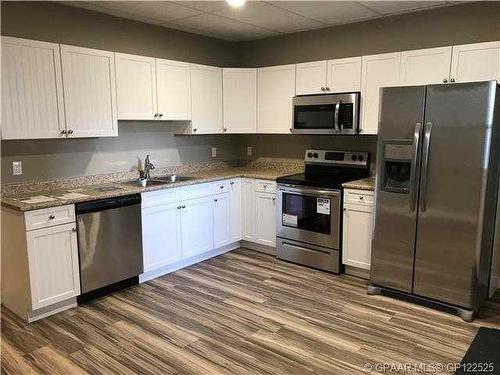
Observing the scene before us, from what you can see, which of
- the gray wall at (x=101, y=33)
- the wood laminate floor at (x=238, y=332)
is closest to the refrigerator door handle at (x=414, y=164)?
the wood laminate floor at (x=238, y=332)

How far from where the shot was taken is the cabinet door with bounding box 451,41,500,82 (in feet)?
10.5

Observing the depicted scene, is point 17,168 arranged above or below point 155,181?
above

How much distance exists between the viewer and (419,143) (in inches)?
119

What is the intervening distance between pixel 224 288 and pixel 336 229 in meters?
1.24

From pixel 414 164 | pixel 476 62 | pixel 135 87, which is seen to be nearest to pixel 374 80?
pixel 476 62

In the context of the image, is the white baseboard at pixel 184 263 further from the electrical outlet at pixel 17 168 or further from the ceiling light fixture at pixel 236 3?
the ceiling light fixture at pixel 236 3

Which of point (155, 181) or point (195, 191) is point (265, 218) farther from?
point (155, 181)

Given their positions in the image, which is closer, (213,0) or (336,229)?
(213,0)

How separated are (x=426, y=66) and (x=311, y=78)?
118 cm

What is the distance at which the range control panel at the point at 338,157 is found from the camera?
13.7 ft

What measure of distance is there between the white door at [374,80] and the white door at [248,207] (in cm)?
143

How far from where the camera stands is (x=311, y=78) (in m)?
4.23

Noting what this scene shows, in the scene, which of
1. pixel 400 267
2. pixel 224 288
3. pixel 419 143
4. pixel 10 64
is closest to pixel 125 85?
pixel 10 64

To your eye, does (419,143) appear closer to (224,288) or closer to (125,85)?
(224,288)
